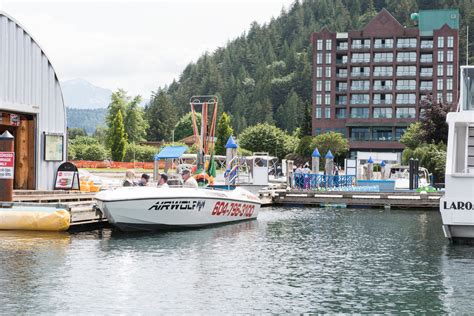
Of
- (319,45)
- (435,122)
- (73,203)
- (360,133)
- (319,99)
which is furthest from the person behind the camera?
(319,99)

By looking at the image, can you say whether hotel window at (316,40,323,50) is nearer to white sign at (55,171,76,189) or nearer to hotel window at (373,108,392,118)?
hotel window at (373,108,392,118)

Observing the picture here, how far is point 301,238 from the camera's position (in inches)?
1129

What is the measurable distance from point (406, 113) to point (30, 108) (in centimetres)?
12752

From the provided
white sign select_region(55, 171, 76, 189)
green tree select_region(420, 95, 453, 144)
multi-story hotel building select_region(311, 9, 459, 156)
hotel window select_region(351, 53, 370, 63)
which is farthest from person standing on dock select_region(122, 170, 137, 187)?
hotel window select_region(351, 53, 370, 63)

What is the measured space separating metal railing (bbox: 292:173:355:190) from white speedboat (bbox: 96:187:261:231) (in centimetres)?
2076

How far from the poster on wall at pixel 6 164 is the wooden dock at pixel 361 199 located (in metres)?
21.6

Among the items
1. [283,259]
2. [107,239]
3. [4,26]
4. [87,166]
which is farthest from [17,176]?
[87,166]

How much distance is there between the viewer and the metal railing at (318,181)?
5285 centimetres

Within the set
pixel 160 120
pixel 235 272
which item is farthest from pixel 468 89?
pixel 160 120

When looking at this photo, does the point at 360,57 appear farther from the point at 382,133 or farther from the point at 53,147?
the point at 53,147

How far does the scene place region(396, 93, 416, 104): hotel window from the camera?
15350 cm

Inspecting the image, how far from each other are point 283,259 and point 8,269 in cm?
781

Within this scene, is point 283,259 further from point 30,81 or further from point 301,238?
point 30,81

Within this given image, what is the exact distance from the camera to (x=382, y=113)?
509 feet
